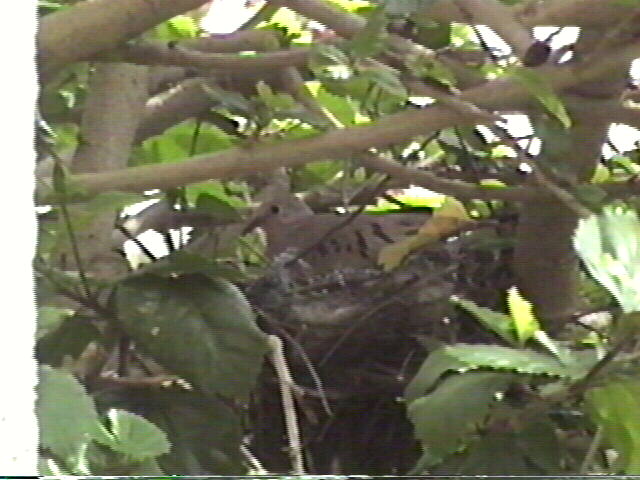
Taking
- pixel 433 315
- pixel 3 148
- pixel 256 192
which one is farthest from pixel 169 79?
pixel 3 148

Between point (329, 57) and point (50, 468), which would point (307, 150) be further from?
point (50, 468)

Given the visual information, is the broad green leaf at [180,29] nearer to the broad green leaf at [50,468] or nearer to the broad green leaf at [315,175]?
the broad green leaf at [315,175]

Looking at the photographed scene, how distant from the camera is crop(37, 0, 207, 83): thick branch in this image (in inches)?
14.3

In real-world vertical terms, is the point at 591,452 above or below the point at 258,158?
below

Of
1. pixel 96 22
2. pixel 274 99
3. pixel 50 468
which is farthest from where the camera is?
pixel 274 99

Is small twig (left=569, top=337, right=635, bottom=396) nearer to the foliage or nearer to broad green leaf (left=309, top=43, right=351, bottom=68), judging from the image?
the foliage

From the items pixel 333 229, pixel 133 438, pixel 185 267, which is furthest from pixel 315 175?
pixel 133 438

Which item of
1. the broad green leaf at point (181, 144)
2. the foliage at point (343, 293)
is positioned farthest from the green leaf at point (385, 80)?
the broad green leaf at point (181, 144)

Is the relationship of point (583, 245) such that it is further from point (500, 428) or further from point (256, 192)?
point (256, 192)

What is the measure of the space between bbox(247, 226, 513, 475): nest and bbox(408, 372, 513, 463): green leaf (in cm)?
9

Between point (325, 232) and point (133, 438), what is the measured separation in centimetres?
24

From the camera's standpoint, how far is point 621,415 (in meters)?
0.32

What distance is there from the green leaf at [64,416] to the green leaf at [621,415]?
15 cm

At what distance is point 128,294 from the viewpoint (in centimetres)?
40
